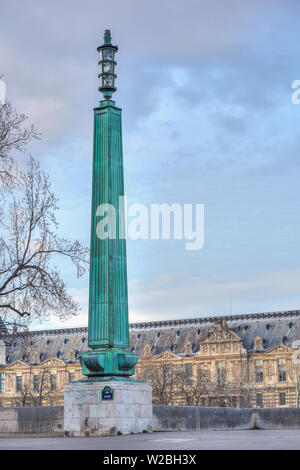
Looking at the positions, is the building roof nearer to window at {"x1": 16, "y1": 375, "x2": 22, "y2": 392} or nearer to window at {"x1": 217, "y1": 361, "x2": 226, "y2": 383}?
window at {"x1": 16, "y1": 375, "x2": 22, "y2": 392}

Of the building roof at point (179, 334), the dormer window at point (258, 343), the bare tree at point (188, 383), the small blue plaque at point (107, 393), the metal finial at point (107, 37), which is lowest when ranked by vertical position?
the small blue plaque at point (107, 393)

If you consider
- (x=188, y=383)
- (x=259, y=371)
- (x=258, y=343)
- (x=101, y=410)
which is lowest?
(x=101, y=410)

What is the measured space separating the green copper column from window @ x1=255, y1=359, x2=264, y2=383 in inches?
3617

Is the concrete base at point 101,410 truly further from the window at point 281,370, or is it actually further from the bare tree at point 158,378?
the window at point 281,370

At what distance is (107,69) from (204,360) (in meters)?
96.4

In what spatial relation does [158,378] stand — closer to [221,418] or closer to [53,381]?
[53,381]

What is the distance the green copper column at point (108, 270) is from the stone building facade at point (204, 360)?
249ft

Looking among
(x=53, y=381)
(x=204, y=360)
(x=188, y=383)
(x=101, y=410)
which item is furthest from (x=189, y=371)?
(x=101, y=410)

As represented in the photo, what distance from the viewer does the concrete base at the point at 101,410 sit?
92.3 ft

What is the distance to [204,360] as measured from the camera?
125 metres

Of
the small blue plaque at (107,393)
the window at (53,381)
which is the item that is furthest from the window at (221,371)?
the small blue plaque at (107,393)

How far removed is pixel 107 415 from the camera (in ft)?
92.1

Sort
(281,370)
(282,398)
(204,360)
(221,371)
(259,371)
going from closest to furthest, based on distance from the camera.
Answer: (282,398) < (281,370) < (259,371) < (221,371) < (204,360)
